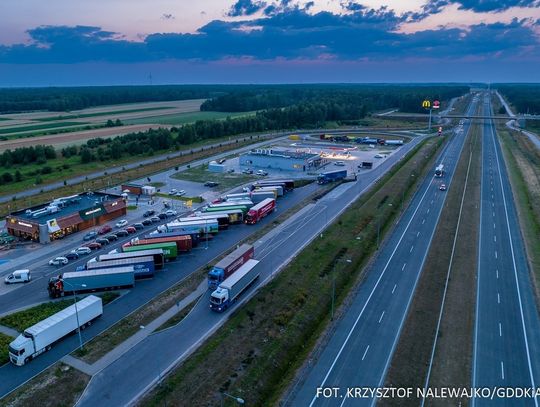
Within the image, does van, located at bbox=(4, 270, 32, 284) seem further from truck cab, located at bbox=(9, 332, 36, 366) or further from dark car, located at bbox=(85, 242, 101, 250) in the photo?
truck cab, located at bbox=(9, 332, 36, 366)

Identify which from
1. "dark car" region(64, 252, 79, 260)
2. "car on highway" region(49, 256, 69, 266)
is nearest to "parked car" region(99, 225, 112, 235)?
"dark car" region(64, 252, 79, 260)

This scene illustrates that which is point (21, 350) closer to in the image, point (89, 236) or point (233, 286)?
point (233, 286)

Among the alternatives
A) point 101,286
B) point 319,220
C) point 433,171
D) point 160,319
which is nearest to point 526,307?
point 319,220

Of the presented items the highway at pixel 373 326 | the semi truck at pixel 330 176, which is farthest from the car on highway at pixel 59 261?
the semi truck at pixel 330 176

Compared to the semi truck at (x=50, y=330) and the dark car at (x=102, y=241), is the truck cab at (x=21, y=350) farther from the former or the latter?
the dark car at (x=102, y=241)

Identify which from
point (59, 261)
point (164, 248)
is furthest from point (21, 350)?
point (164, 248)

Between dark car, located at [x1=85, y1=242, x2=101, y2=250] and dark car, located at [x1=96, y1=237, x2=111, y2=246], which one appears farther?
dark car, located at [x1=96, y1=237, x2=111, y2=246]
